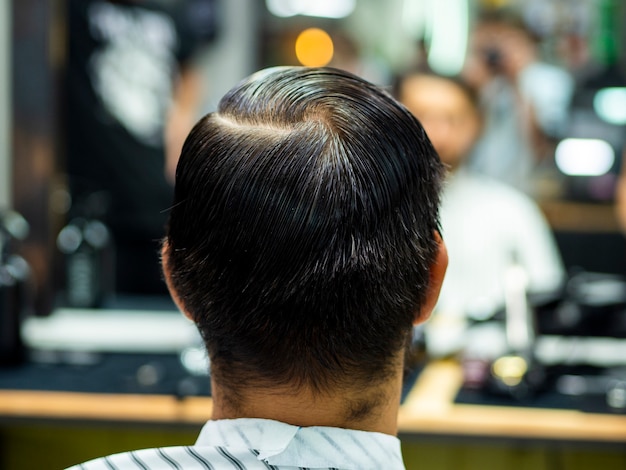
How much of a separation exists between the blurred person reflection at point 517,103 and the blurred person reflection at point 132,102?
1616 millimetres

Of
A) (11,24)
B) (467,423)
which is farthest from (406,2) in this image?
(467,423)

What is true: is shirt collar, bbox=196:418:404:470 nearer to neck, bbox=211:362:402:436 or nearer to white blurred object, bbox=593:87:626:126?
neck, bbox=211:362:402:436

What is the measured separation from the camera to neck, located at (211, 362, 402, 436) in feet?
2.62

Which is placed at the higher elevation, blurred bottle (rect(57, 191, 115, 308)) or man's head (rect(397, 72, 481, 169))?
man's head (rect(397, 72, 481, 169))

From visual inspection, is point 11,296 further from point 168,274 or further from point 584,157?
point 584,157

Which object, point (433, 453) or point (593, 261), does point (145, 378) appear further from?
point (593, 261)

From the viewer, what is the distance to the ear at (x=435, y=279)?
2.80 feet

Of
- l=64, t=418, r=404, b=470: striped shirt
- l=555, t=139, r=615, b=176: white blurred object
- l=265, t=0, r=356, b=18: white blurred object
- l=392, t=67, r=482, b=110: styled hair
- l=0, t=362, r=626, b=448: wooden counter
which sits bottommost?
l=0, t=362, r=626, b=448: wooden counter

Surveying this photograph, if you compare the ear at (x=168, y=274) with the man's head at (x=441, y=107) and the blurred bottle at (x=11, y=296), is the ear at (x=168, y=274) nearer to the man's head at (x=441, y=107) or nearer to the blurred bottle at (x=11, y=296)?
the blurred bottle at (x=11, y=296)

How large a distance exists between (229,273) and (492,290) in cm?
231

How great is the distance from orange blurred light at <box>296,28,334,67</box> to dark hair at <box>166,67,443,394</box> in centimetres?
413

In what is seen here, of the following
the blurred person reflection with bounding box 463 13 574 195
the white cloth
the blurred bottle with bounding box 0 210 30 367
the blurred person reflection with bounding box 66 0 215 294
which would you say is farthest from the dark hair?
the blurred person reflection with bounding box 463 13 574 195

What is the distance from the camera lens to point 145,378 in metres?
2.05

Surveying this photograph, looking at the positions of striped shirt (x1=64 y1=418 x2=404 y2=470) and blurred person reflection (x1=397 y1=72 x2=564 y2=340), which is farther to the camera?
blurred person reflection (x1=397 y1=72 x2=564 y2=340)
